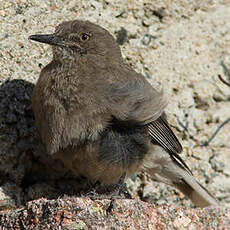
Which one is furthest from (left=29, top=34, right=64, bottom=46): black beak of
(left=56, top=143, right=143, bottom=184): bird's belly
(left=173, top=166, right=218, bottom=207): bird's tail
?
(left=173, top=166, right=218, bottom=207): bird's tail

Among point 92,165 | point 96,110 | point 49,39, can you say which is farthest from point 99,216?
point 49,39

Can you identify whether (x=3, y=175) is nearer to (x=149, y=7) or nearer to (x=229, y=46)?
(x=149, y=7)

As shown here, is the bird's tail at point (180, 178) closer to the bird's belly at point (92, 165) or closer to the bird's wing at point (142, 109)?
the bird's wing at point (142, 109)

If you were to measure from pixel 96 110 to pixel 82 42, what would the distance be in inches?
33.4

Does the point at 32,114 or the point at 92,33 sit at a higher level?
the point at 92,33

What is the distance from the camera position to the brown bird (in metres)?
4.34

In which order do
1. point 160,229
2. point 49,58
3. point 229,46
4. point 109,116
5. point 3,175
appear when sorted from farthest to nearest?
point 229,46, point 49,58, point 3,175, point 109,116, point 160,229

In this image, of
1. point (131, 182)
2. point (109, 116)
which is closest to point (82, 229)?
point (109, 116)

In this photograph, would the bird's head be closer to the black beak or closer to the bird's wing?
the black beak

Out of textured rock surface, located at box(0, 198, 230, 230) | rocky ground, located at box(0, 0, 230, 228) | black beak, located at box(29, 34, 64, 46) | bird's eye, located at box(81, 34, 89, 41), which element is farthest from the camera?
bird's eye, located at box(81, 34, 89, 41)

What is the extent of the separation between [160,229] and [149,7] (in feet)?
8.79

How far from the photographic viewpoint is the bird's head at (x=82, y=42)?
4742mm

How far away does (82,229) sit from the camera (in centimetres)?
339

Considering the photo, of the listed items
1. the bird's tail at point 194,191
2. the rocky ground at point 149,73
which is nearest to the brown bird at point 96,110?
the bird's tail at point 194,191
